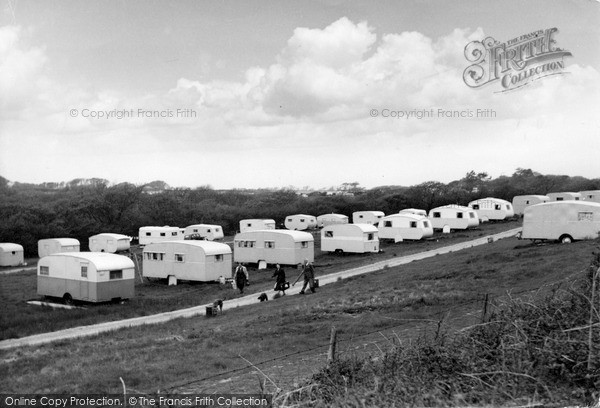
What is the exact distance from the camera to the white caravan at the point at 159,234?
4366 cm

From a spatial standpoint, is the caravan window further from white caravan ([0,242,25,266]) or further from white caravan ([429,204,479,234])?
white caravan ([429,204,479,234])

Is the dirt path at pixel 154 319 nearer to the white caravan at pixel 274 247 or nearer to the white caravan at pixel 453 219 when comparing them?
the white caravan at pixel 274 247

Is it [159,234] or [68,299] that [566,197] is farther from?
[68,299]

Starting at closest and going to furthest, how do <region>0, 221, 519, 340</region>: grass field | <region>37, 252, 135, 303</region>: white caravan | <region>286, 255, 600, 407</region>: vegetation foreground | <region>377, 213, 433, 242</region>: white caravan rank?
<region>286, 255, 600, 407</region>: vegetation foreground → <region>0, 221, 519, 340</region>: grass field → <region>37, 252, 135, 303</region>: white caravan → <region>377, 213, 433, 242</region>: white caravan

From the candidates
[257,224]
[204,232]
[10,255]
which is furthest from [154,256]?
[257,224]

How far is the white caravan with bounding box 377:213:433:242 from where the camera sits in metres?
38.2

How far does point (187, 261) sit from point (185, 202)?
3367 cm

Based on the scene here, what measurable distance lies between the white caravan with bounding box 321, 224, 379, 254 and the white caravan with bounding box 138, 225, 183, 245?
13136 mm

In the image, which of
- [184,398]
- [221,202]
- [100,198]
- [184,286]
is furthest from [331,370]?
[221,202]

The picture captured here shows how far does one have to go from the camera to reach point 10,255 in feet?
124

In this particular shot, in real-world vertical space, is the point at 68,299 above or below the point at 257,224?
below

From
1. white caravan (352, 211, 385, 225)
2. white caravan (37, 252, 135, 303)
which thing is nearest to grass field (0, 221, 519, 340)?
white caravan (37, 252, 135, 303)

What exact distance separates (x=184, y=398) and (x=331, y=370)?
6.62ft

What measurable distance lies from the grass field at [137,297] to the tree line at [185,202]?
16.5m
